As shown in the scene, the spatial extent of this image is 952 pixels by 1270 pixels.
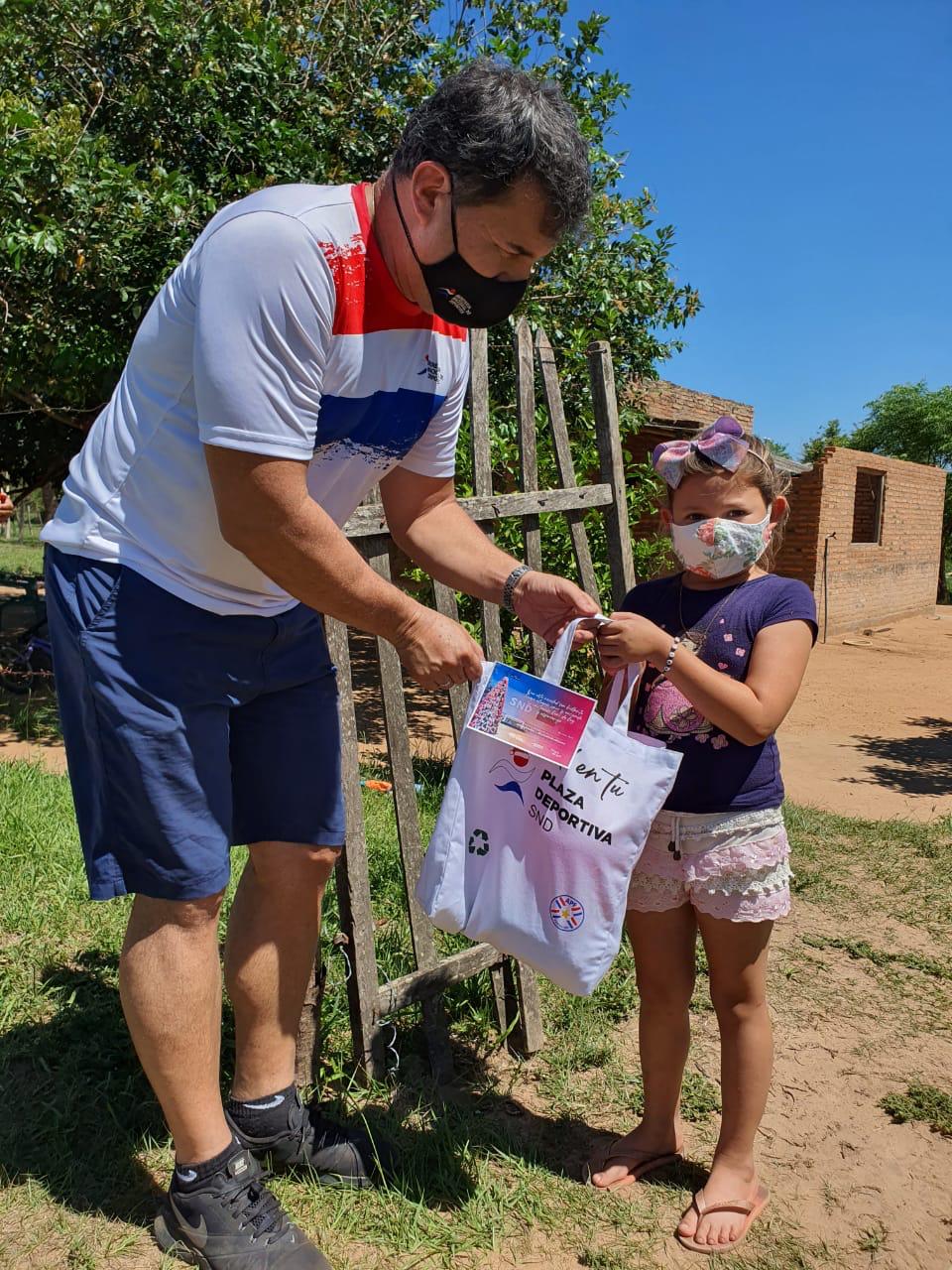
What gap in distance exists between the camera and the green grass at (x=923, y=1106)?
2494 millimetres

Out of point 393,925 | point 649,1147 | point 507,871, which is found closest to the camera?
point 507,871

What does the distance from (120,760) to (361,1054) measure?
1208 millimetres

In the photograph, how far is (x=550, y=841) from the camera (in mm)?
1978

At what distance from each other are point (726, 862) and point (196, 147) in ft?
21.8

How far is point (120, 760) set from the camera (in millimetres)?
1709

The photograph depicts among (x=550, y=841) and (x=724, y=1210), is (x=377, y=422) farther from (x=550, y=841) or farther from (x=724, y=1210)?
(x=724, y=1210)

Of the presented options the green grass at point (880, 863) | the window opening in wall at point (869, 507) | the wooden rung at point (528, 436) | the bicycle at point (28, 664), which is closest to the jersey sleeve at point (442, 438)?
the wooden rung at point (528, 436)

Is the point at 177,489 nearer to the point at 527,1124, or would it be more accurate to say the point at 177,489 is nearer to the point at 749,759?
the point at 749,759

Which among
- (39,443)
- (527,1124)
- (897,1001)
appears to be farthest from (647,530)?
(527,1124)

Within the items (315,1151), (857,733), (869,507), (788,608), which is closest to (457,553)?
(788,608)

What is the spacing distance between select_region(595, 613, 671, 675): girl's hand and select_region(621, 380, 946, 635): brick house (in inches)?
381

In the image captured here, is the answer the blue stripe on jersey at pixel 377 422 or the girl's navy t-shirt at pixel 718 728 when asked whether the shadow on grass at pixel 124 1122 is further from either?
the blue stripe on jersey at pixel 377 422

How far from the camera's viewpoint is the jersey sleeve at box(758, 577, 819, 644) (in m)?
2.03

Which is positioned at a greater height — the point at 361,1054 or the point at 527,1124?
the point at 361,1054
